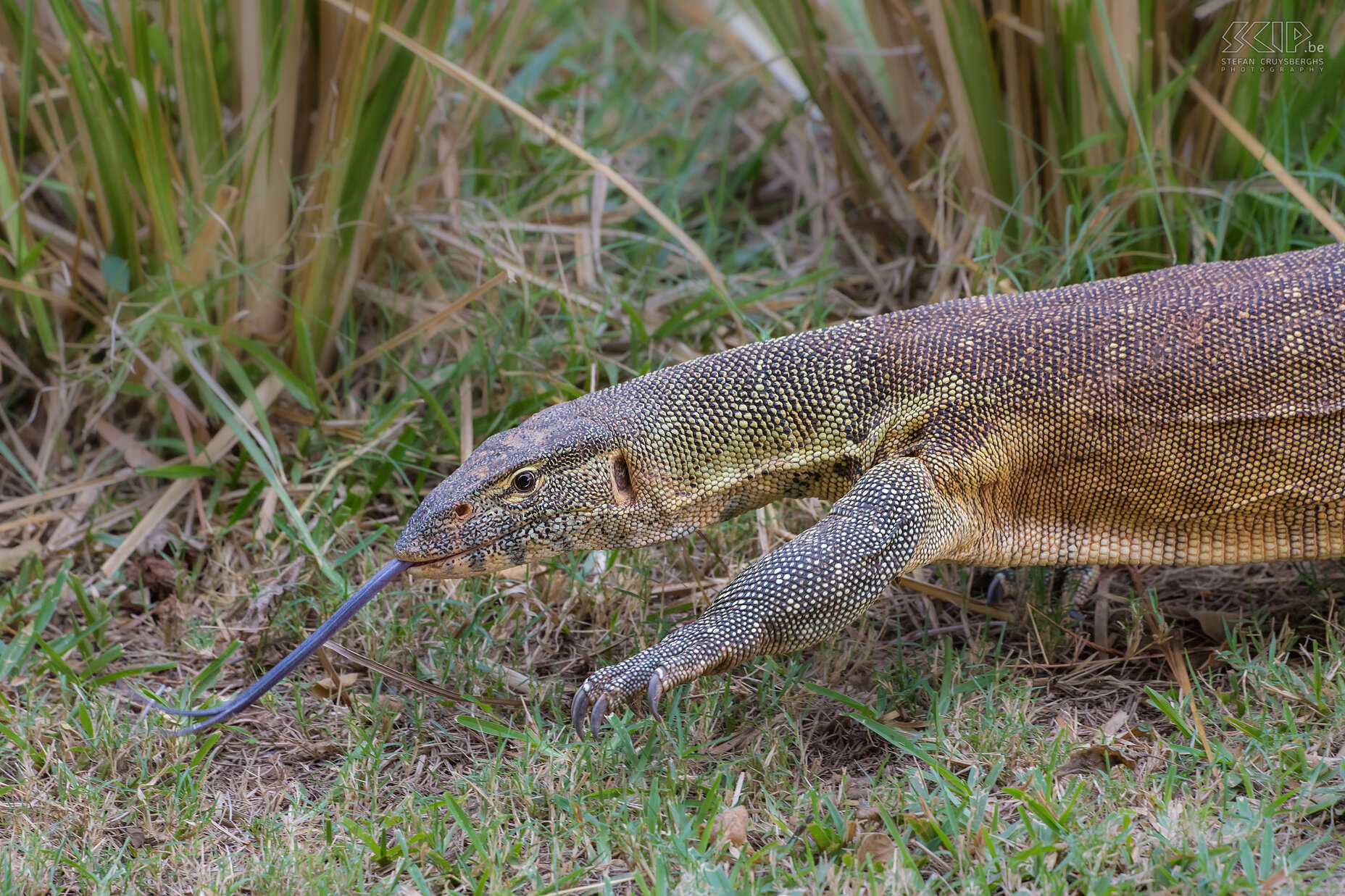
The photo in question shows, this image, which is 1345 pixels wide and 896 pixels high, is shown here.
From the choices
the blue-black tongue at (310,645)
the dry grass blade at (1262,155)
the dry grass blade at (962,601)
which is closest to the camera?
the blue-black tongue at (310,645)

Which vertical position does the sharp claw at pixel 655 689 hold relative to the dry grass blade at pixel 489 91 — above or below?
below

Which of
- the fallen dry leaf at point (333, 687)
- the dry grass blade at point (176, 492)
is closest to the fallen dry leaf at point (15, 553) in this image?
the dry grass blade at point (176, 492)

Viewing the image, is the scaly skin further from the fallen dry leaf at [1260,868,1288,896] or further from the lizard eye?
the fallen dry leaf at [1260,868,1288,896]

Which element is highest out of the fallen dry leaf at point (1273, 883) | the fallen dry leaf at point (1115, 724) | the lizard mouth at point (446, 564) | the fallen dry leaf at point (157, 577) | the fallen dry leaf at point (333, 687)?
the lizard mouth at point (446, 564)

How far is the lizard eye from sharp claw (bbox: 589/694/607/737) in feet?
1.71

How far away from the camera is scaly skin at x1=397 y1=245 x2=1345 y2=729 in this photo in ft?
8.98

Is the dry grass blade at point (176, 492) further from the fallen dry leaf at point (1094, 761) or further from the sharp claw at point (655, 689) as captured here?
the fallen dry leaf at point (1094, 761)

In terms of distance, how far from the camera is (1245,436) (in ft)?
9.16

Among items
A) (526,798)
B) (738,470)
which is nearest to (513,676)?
(526,798)

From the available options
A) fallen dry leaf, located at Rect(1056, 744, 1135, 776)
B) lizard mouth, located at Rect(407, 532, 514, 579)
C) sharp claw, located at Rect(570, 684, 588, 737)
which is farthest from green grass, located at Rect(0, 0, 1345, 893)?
lizard mouth, located at Rect(407, 532, 514, 579)

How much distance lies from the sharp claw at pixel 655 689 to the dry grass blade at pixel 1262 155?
2139mm

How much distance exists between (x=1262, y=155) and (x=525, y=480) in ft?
7.60

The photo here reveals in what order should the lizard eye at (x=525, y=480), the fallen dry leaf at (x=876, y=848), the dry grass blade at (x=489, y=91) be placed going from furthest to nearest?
the dry grass blade at (x=489, y=91), the lizard eye at (x=525, y=480), the fallen dry leaf at (x=876, y=848)

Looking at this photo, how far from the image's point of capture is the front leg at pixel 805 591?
261 cm
